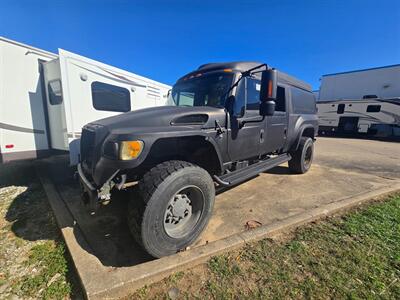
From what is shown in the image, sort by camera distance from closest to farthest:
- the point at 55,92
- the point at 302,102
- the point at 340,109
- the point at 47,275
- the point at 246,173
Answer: the point at 47,275
the point at 246,173
the point at 55,92
the point at 302,102
the point at 340,109

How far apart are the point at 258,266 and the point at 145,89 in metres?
5.46

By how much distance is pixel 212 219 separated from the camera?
2943 millimetres

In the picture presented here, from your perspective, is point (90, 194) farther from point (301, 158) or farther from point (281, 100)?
point (301, 158)

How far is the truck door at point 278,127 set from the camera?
11.9ft

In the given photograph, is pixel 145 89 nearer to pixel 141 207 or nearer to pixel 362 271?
pixel 141 207

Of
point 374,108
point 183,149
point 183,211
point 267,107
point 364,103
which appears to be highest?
point 364,103

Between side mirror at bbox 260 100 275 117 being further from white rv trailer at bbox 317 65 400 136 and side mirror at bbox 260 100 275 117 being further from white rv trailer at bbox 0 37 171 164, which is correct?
white rv trailer at bbox 317 65 400 136

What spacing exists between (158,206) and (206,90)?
1.89 meters

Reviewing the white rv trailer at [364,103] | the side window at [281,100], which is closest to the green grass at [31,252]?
the side window at [281,100]

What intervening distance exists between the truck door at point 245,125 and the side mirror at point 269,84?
0.41m

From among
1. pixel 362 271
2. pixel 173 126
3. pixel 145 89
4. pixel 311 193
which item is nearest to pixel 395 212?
pixel 311 193

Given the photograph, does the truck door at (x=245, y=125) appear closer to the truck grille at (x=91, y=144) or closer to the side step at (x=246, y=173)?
the side step at (x=246, y=173)

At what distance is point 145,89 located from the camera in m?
5.92

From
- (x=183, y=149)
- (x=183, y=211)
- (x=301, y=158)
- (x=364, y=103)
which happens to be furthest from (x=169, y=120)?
(x=364, y=103)
